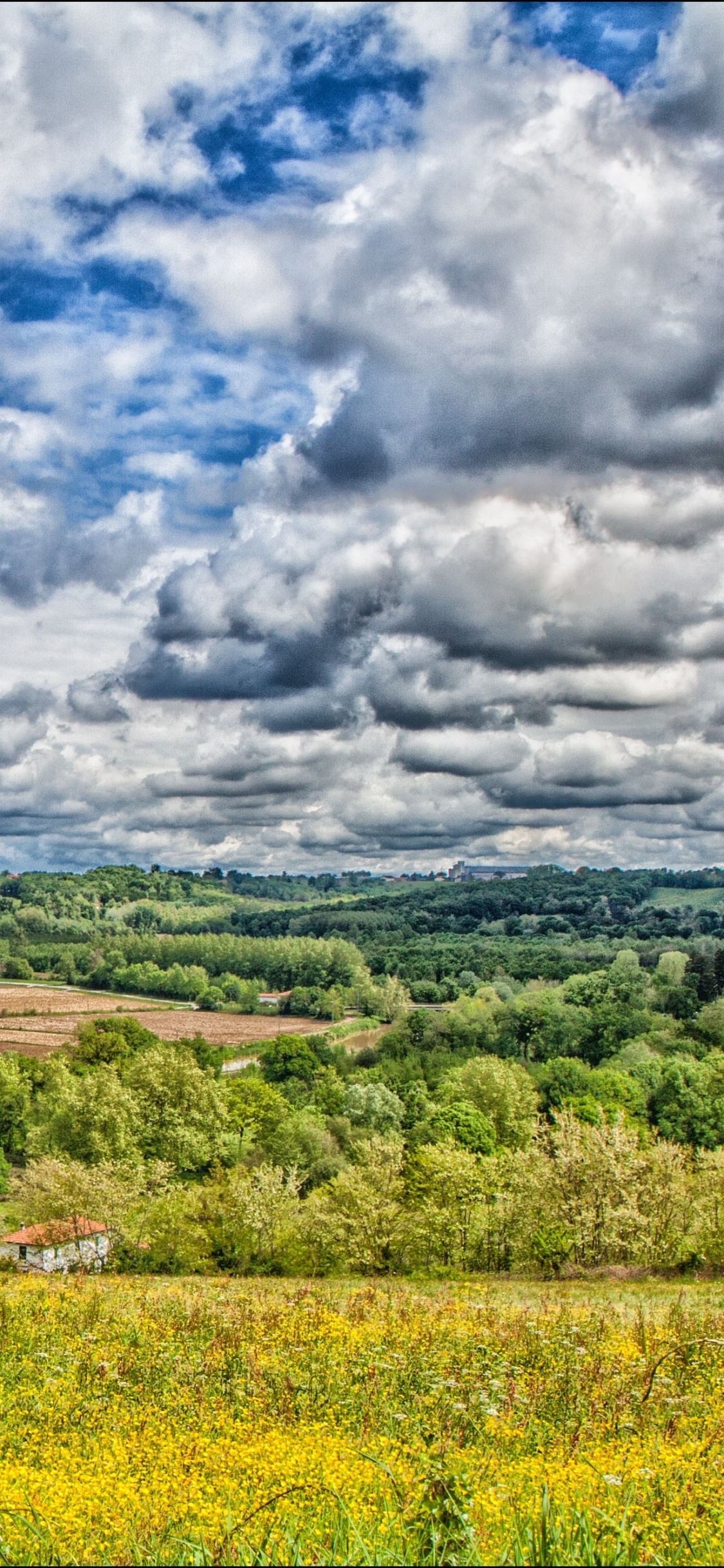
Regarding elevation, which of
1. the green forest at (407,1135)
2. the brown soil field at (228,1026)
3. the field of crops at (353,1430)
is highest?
the field of crops at (353,1430)

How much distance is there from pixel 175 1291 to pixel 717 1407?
1062cm

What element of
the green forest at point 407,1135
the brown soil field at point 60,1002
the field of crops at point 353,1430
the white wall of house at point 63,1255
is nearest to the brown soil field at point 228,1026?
the green forest at point 407,1135

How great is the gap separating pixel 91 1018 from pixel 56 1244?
86635mm

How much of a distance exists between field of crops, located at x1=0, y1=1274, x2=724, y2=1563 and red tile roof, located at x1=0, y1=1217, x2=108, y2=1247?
772 inches

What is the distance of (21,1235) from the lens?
42719 millimetres

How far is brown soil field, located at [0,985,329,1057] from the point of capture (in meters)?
99.2

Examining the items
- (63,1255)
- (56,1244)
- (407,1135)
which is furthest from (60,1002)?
(63,1255)

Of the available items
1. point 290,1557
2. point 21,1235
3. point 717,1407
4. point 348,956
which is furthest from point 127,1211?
point 348,956

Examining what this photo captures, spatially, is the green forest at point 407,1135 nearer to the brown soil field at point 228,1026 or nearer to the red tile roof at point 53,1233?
the red tile roof at point 53,1233

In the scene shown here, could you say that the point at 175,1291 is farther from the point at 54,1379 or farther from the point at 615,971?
the point at 615,971

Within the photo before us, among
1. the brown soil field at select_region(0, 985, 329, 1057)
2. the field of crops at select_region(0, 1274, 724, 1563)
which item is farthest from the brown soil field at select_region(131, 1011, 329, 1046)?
the field of crops at select_region(0, 1274, 724, 1563)

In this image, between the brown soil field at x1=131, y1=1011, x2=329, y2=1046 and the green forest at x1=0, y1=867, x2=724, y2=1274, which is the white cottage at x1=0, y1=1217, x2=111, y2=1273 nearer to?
the green forest at x1=0, y1=867, x2=724, y2=1274

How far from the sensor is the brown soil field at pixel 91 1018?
3907 inches

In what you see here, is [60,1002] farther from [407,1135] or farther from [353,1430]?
[353,1430]
